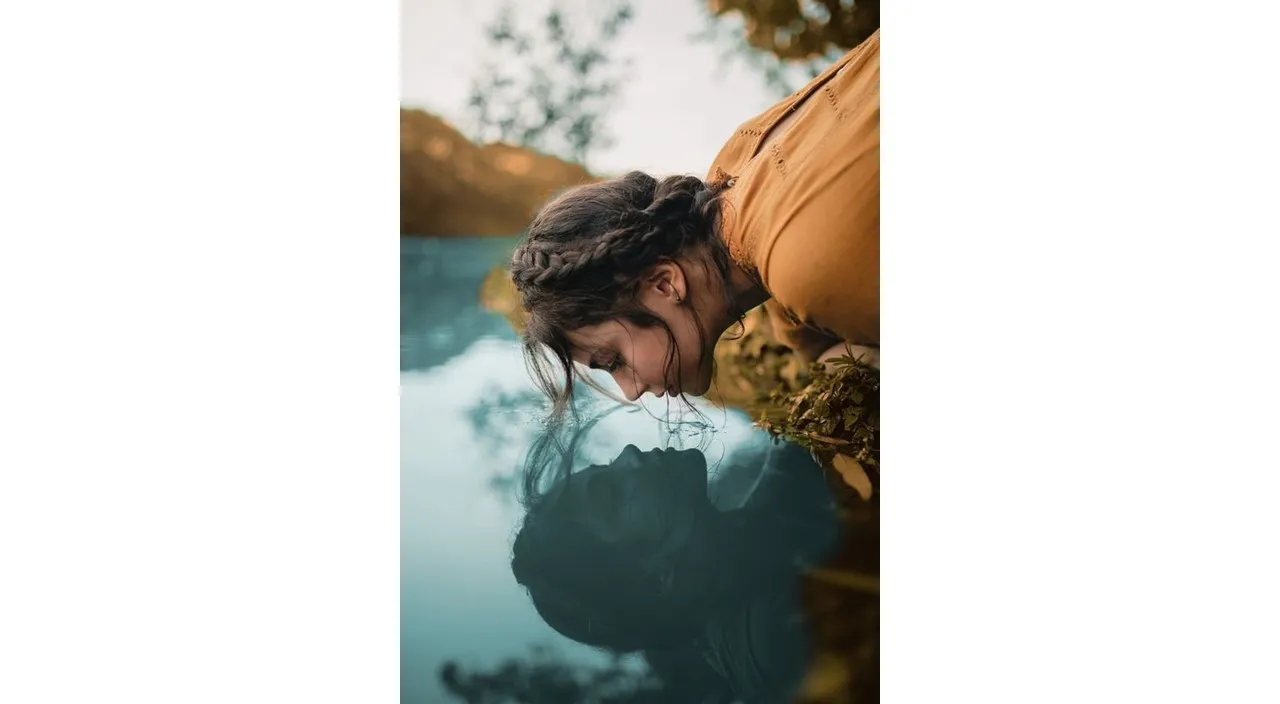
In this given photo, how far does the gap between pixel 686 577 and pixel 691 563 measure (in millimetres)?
30

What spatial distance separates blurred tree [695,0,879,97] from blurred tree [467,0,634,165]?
0.27m

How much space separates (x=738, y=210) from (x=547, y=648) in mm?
994

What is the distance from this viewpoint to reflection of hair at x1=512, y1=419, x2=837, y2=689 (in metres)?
2.07

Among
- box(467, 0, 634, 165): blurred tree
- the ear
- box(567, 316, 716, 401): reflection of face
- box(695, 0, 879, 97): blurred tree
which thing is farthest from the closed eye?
box(695, 0, 879, 97): blurred tree

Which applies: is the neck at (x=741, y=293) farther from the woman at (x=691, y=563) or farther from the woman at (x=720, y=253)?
the woman at (x=691, y=563)

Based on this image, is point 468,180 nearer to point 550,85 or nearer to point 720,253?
point 550,85

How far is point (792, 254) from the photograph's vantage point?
78.7 inches

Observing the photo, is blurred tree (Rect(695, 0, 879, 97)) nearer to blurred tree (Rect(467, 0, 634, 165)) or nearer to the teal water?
blurred tree (Rect(467, 0, 634, 165))

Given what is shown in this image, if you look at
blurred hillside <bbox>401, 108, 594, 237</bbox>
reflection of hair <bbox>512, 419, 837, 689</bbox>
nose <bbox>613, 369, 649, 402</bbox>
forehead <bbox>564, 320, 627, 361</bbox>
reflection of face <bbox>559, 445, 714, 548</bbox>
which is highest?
blurred hillside <bbox>401, 108, 594, 237</bbox>

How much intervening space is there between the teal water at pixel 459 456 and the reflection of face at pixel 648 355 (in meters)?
0.07

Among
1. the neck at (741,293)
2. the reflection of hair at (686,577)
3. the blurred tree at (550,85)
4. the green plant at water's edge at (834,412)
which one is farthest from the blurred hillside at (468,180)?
the green plant at water's edge at (834,412)

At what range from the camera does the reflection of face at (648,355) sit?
208cm
